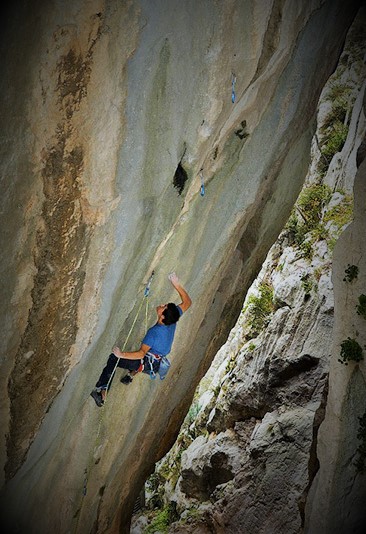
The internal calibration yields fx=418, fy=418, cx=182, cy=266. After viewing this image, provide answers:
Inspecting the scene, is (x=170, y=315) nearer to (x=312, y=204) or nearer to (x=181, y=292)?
(x=181, y=292)

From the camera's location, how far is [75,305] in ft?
14.9

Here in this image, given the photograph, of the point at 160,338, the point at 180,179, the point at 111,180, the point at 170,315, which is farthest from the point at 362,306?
the point at 111,180

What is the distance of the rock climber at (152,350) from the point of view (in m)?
5.76

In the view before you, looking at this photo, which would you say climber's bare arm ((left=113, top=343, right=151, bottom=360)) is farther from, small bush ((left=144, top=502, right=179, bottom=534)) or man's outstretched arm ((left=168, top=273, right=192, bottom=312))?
small bush ((left=144, top=502, right=179, bottom=534))

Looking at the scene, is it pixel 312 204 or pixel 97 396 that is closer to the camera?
pixel 97 396

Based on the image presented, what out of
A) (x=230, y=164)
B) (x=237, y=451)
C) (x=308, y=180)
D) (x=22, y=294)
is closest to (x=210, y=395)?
(x=237, y=451)

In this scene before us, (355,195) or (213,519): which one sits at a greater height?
(355,195)

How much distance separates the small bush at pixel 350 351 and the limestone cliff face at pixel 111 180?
2.46 metres

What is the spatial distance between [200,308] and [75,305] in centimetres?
318

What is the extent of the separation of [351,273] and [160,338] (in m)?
3.48

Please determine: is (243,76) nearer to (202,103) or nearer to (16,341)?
(202,103)

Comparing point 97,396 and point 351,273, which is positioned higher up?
point 351,273

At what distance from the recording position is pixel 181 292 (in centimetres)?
626

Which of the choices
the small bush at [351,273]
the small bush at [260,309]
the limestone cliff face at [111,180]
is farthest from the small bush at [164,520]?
the small bush at [351,273]
